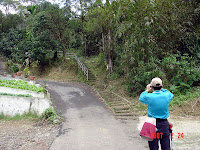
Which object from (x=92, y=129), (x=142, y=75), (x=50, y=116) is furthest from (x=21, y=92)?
(x=142, y=75)

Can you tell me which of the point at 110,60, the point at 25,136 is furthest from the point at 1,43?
the point at 25,136

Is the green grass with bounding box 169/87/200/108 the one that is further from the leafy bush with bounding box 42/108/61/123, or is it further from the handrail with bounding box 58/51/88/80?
the handrail with bounding box 58/51/88/80

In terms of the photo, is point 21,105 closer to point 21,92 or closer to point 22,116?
point 22,116

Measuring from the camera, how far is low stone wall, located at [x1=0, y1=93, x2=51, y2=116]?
874 centimetres

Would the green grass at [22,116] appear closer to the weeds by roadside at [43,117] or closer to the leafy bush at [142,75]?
the weeds by roadside at [43,117]

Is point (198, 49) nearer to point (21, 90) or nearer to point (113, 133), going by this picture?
point (113, 133)

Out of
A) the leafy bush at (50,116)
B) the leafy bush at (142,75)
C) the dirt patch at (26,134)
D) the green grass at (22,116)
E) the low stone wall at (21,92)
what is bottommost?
the green grass at (22,116)

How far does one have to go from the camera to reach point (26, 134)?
634 centimetres

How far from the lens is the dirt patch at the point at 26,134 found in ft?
17.7

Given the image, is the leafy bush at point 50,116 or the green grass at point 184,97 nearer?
the leafy bush at point 50,116

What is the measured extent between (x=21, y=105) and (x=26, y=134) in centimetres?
282

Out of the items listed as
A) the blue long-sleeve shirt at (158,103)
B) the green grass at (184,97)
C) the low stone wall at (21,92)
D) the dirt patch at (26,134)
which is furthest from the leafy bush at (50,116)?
the blue long-sleeve shirt at (158,103)

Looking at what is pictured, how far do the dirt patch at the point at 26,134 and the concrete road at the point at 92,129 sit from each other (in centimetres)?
32

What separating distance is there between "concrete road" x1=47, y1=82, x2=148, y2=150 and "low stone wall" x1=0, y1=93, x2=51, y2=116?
911mm
